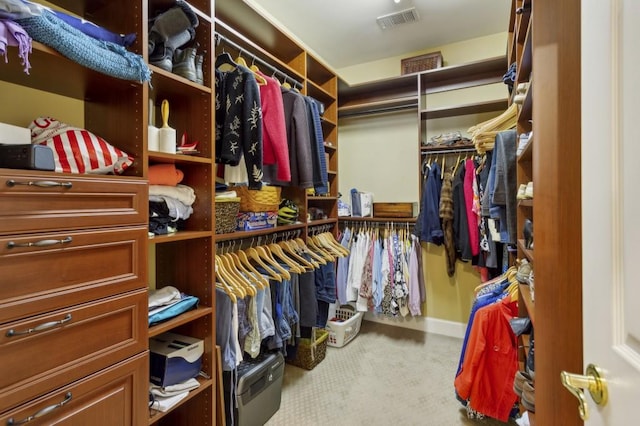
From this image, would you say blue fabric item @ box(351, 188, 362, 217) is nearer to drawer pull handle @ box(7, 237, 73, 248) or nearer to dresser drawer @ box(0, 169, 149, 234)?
dresser drawer @ box(0, 169, 149, 234)

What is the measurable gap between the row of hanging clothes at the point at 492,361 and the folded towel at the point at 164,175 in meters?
1.75

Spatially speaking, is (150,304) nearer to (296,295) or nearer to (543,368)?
(296,295)

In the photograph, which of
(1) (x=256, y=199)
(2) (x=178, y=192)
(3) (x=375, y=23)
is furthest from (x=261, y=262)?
(3) (x=375, y=23)

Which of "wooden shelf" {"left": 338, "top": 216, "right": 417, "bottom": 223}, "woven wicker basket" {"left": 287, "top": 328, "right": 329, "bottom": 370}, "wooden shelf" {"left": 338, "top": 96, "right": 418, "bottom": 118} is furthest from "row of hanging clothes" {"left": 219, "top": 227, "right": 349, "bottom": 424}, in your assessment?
"wooden shelf" {"left": 338, "top": 96, "right": 418, "bottom": 118}

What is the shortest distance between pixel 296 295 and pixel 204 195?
3.40 feet

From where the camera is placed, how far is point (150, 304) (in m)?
1.33

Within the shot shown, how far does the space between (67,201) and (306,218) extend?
170 centimetres

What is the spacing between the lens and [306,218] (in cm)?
251

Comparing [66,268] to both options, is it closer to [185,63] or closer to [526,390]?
[185,63]

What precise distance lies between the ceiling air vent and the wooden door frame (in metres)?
1.78

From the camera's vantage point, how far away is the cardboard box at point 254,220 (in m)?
1.95

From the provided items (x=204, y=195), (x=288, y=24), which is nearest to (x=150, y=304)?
(x=204, y=195)

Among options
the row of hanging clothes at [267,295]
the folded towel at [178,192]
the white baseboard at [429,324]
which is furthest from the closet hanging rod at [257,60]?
the white baseboard at [429,324]

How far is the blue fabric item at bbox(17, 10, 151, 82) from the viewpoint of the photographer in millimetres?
896
